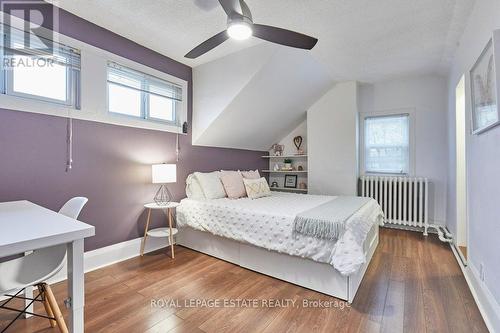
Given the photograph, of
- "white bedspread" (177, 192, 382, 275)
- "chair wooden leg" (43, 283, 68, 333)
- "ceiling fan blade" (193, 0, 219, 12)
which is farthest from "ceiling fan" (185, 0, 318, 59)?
"chair wooden leg" (43, 283, 68, 333)

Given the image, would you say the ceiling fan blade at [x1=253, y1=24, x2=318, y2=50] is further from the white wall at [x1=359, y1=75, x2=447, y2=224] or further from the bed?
the white wall at [x1=359, y1=75, x2=447, y2=224]

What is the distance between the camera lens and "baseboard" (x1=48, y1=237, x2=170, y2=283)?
2.31m

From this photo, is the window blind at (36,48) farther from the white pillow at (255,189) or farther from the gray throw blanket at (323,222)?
the gray throw blanket at (323,222)

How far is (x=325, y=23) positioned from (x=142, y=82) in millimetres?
2173

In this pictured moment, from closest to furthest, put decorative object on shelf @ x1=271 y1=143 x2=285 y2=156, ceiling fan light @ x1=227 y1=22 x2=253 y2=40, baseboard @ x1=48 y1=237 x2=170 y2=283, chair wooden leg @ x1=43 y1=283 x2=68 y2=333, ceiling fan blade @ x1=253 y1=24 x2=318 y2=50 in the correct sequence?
chair wooden leg @ x1=43 y1=283 x2=68 y2=333, ceiling fan light @ x1=227 y1=22 x2=253 y2=40, ceiling fan blade @ x1=253 y1=24 x2=318 y2=50, baseboard @ x1=48 y1=237 x2=170 y2=283, decorative object on shelf @ x1=271 y1=143 x2=285 y2=156

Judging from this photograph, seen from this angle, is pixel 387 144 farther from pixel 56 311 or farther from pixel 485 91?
pixel 56 311

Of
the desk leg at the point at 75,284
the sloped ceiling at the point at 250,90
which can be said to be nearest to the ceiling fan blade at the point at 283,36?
the sloped ceiling at the point at 250,90

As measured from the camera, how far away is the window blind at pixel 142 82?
8.50ft

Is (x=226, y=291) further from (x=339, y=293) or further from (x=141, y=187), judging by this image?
(x=141, y=187)

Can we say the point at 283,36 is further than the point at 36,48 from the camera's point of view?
No

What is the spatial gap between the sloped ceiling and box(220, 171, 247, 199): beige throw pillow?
2.21 ft

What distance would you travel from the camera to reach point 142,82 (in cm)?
287

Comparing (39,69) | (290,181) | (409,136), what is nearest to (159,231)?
(39,69)

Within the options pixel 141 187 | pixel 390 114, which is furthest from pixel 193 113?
pixel 390 114
